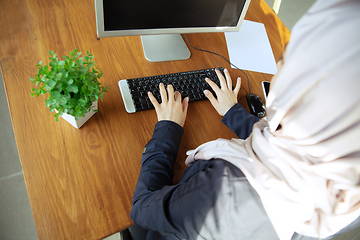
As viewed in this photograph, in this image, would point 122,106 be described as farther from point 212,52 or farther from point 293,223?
point 293,223

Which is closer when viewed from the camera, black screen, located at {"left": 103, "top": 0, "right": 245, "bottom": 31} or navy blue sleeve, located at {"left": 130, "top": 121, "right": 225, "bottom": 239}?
navy blue sleeve, located at {"left": 130, "top": 121, "right": 225, "bottom": 239}

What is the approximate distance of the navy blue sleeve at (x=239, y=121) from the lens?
2.68 ft

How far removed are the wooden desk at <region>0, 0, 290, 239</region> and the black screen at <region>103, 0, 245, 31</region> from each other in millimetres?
137

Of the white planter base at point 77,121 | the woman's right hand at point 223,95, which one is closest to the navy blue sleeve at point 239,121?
the woman's right hand at point 223,95

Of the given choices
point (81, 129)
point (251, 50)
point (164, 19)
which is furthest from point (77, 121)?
point (251, 50)

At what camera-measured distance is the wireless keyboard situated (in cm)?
79

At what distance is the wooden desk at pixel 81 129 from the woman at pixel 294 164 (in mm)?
107

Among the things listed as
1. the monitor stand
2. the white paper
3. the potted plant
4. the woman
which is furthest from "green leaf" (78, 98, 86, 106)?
the white paper

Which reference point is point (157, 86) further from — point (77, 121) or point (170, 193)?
point (170, 193)

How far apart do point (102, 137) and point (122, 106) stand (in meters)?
0.13

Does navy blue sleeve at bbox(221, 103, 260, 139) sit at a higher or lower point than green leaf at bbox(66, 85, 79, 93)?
lower

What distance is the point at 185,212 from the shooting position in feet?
1.74

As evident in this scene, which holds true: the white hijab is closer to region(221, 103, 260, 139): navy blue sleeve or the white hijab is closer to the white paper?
region(221, 103, 260, 139): navy blue sleeve

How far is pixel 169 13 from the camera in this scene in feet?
2.67
